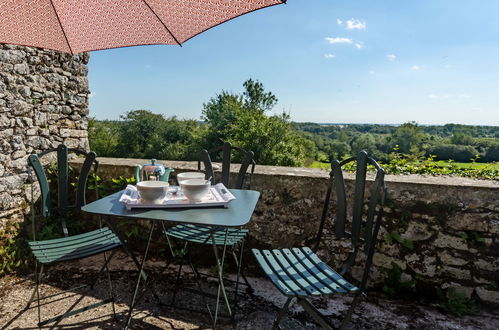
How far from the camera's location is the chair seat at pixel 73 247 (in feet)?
6.16

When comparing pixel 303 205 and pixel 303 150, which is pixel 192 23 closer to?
pixel 303 205

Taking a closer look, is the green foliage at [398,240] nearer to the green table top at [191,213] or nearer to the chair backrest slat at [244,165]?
the chair backrest slat at [244,165]

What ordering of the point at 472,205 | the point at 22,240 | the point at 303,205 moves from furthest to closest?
the point at 22,240 → the point at 303,205 → the point at 472,205

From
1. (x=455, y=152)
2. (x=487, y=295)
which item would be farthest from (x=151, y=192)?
(x=455, y=152)

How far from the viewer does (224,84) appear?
29.5 m

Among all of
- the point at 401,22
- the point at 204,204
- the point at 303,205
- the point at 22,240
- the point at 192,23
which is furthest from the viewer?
the point at 401,22

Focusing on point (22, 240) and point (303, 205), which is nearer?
point (303, 205)

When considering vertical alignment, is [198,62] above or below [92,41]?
above

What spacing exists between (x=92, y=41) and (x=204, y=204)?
1.03m

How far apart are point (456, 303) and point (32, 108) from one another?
12.5 feet

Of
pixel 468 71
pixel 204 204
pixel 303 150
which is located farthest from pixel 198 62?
pixel 204 204

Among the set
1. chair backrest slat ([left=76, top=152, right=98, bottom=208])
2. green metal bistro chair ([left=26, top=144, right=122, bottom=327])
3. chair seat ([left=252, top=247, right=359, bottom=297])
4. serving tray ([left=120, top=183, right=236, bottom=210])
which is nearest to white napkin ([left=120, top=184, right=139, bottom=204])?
serving tray ([left=120, top=183, right=236, bottom=210])

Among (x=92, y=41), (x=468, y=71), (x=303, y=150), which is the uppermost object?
(x=468, y=71)

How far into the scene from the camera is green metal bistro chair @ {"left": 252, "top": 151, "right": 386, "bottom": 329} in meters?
1.49
